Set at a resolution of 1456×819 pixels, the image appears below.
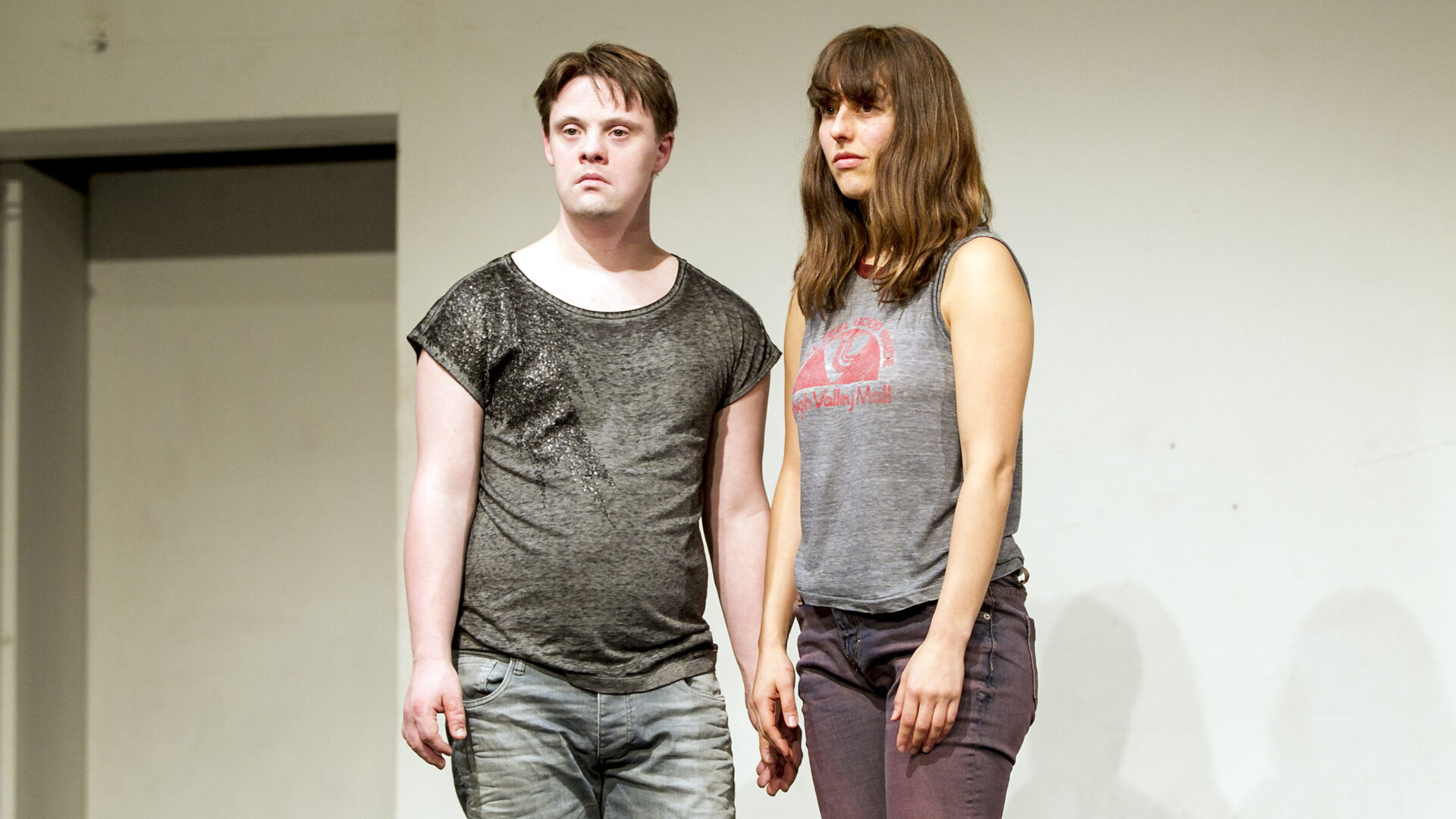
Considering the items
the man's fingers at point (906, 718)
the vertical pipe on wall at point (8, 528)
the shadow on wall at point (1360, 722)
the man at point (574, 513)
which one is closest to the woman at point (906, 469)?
the man's fingers at point (906, 718)

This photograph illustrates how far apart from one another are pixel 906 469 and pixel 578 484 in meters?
0.41

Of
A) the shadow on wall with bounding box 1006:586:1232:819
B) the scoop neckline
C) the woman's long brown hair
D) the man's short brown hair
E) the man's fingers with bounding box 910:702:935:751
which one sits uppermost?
the man's short brown hair

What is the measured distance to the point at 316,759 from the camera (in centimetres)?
314

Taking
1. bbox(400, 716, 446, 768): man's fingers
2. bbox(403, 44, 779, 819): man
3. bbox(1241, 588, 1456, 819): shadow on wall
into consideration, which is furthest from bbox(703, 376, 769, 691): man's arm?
bbox(1241, 588, 1456, 819): shadow on wall

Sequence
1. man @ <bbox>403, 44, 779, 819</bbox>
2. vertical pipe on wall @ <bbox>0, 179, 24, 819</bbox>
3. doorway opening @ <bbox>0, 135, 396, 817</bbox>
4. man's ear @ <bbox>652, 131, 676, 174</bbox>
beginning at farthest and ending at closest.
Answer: doorway opening @ <bbox>0, 135, 396, 817</bbox>
vertical pipe on wall @ <bbox>0, 179, 24, 819</bbox>
man's ear @ <bbox>652, 131, 676, 174</bbox>
man @ <bbox>403, 44, 779, 819</bbox>

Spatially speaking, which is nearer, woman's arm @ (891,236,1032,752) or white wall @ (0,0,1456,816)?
woman's arm @ (891,236,1032,752)

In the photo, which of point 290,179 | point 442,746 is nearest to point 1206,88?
point 442,746

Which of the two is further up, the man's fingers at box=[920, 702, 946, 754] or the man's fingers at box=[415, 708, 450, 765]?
the man's fingers at box=[920, 702, 946, 754]

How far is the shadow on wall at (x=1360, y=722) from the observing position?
2.44 metres

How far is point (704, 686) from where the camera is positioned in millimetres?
1623

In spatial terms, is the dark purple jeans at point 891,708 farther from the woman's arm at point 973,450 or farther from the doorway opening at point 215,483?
the doorway opening at point 215,483

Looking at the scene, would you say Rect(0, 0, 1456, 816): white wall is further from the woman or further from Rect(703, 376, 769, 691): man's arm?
the woman

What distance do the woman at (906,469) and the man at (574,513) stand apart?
145 mm

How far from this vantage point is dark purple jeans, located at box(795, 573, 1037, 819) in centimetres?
136
